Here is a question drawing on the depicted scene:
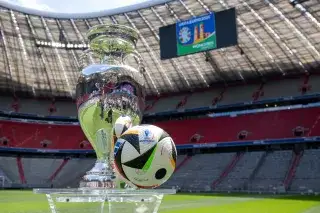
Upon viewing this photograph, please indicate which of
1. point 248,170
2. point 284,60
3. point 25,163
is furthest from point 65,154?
point 284,60

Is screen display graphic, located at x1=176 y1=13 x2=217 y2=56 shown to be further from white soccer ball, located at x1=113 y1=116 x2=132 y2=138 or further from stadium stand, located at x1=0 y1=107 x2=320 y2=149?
white soccer ball, located at x1=113 y1=116 x2=132 y2=138

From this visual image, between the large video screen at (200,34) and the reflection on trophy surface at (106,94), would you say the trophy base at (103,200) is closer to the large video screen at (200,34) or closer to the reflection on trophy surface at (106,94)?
the reflection on trophy surface at (106,94)

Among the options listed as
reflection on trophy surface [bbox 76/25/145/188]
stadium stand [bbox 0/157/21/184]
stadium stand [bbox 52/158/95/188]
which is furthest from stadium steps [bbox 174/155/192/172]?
reflection on trophy surface [bbox 76/25/145/188]

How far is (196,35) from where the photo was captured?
115 ft

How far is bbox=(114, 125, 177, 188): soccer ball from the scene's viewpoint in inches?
313

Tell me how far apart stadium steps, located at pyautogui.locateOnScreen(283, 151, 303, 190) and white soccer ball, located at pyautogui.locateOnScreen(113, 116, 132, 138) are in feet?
81.8

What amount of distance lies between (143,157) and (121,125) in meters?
1.67

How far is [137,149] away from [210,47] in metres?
27.1

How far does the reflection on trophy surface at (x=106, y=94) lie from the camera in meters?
10.0

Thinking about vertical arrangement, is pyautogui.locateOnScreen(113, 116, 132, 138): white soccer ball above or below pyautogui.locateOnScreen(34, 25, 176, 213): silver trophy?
below

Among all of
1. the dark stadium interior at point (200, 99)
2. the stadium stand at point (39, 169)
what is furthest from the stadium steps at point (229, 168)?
the stadium stand at point (39, 169)

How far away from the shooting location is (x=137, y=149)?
796 cm

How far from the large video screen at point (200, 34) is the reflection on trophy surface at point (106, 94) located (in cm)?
2338

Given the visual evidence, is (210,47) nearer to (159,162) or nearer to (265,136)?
(265,136)
